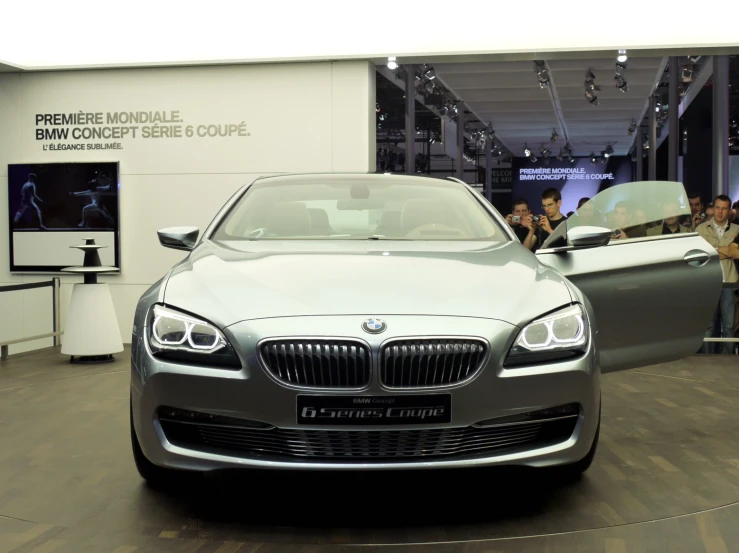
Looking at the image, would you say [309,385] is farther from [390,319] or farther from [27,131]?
[27,131]

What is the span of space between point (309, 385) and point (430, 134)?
22.1 m

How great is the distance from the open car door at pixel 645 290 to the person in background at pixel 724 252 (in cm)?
477

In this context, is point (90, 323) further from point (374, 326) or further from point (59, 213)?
point (374, 326)

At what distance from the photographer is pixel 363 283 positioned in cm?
324

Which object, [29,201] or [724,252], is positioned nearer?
[724,252]

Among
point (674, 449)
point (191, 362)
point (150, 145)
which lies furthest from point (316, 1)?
point (191, 362)

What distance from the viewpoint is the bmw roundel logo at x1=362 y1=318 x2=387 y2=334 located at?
296cm

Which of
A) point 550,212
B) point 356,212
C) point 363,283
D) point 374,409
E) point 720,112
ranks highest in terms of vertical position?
point 720,112

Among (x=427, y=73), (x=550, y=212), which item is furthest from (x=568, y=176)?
(x=550, y=212)

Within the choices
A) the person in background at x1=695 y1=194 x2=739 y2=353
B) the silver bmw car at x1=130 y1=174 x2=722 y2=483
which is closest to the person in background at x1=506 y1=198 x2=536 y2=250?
the person in background at x1=695 y1=194 x2=739 y2=353

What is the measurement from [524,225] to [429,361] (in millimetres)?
5927

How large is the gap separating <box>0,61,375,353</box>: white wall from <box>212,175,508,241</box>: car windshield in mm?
4655

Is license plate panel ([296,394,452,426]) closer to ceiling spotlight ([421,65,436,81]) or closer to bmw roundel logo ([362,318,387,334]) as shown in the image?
bmw roundel logo ([362,318,387,334])

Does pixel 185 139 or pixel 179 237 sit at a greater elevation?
pixel 185 139
